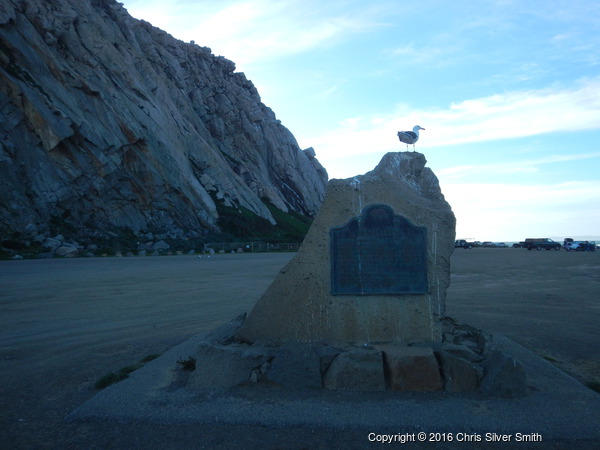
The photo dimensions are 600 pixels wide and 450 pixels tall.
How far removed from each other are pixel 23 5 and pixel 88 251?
75.6 feet

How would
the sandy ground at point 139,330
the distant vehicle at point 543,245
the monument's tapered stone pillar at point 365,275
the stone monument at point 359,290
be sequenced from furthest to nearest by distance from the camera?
1. the distant vehicle at point 543,245
2. the monument's tapered stone pillar at point 365,275
3. the stone monument at point 359,290
4. the sandy ground at point 139,330

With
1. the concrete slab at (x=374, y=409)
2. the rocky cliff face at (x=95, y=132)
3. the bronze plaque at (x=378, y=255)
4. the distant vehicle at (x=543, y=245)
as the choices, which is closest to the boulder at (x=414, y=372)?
the concrete slab at (x=374, y=409)

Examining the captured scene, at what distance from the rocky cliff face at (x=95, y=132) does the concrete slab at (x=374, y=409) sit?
30.0 metres

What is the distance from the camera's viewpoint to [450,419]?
15.3ft

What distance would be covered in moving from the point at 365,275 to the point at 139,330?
5125mm

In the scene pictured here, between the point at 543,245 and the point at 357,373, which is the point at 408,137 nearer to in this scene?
the point at 357,373

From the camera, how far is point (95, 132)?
40000mm

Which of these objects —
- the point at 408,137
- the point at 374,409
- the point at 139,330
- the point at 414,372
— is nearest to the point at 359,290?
the point at 414,372

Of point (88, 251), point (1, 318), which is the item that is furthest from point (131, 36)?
point (1, 318)

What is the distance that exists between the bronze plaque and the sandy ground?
6.84ft

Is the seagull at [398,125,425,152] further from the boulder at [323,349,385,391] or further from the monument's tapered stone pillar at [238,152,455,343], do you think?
the boulder at [323,349,385,391]

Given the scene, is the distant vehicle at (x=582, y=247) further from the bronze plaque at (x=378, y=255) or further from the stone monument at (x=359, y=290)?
the bronze plaque at (x=378, y=255)

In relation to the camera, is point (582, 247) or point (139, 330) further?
point (582, 247)

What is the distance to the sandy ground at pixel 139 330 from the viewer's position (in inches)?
177
